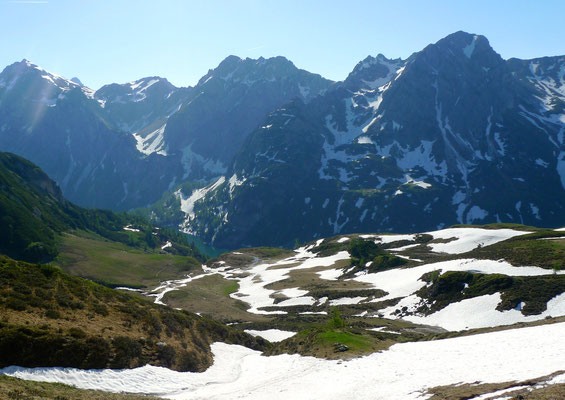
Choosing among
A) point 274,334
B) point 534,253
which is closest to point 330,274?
point 534,253

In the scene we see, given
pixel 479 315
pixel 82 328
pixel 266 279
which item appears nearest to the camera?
pixel 82 328

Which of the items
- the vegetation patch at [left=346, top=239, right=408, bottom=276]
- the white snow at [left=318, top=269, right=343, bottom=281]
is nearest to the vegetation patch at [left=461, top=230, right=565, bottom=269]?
the vegetation patch at [left=346, top=239, right=408, bottom=276]

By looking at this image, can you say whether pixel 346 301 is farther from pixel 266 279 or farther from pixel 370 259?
pixel 266 279

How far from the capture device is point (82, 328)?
2988cm

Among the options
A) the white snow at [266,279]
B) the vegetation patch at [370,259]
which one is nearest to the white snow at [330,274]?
the vegetation patch at [370,259]

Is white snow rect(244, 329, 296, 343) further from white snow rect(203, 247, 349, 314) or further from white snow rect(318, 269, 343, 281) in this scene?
white snow rect(318, 269, 343, 281)

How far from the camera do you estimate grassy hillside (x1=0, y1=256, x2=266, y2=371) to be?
25.6m

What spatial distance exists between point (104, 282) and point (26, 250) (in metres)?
37.5

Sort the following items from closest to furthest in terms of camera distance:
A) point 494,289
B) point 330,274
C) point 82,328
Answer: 1. point 82,328
2. point 494,289
3. point 330,274

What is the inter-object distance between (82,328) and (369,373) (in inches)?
843

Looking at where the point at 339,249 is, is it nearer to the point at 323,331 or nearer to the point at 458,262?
the point at 458,262

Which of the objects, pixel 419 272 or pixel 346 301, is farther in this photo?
pixel 419 272

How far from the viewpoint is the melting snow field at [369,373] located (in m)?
23.6

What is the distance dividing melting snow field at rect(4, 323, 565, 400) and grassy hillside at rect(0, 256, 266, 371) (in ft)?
3.34
